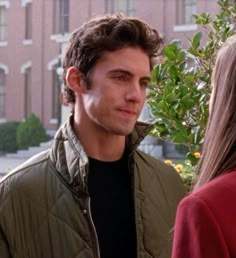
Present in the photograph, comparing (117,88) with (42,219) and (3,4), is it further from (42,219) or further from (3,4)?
(3,4)

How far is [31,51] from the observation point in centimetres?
2709

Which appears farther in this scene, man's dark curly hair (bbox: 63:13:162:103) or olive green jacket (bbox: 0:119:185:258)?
man's dark curly hair (bbox: 63:13:162:103)

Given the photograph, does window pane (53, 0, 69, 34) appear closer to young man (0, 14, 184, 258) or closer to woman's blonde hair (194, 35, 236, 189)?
young man (0, 14, 184, 258)

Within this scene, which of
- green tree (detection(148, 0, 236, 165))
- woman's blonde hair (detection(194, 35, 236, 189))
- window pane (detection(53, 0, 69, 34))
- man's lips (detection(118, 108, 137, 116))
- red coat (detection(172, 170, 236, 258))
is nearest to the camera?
red coat (detection(172, 170, 236, 258))

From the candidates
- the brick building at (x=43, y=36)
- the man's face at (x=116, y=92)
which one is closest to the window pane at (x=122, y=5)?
the brick building at (x=43, y=36)

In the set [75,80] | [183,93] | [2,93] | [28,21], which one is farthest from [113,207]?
[2,93]

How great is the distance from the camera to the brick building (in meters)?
24.2

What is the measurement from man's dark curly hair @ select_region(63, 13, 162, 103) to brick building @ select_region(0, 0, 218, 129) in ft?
71.1

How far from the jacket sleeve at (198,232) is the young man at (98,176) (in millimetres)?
544

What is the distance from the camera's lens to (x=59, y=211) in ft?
5.84

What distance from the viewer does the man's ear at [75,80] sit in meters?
1.94

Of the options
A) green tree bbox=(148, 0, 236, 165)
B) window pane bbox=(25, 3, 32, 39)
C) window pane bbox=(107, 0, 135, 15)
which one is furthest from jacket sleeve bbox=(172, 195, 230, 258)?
window pane bbox=(25, 3, 32, 39)

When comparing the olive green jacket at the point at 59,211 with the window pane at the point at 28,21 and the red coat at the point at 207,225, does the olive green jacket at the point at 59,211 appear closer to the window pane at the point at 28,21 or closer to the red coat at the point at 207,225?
the red coat at the point at 207,225

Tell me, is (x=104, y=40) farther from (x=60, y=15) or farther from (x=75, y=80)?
(x=60, y=15)
